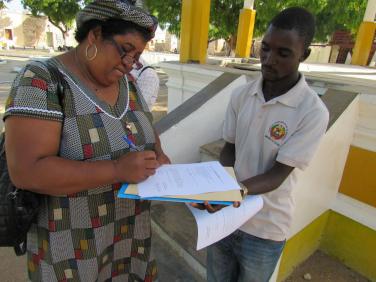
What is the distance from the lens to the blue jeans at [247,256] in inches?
57.3

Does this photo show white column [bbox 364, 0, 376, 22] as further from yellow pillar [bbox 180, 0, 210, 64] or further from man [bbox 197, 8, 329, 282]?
man [bbox 197, 8, 329, 282]

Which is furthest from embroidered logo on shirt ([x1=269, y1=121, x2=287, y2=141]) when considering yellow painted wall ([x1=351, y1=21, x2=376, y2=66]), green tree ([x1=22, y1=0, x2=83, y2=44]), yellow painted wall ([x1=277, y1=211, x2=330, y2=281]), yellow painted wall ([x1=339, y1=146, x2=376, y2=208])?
green tree ([x1=22, y1=0, x2=83, y2=44])

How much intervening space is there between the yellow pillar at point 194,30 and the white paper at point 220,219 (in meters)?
3.94

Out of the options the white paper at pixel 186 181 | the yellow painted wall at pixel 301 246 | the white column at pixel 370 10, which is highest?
the white column at pixel 370 10

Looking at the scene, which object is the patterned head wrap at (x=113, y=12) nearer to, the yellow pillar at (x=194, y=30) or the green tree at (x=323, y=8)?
the yellow pillar at (x=194, y=30)

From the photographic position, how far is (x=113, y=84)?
4.18ft

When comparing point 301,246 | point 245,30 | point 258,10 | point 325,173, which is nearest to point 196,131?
point 325,173

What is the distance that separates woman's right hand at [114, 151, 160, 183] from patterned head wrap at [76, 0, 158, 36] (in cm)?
51

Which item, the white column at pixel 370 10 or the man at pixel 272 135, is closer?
the man at pixel 272 135

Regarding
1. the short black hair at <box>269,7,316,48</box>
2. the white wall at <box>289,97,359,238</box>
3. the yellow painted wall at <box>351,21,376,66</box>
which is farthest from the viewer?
the yellow painted wall at <box>351,21,376,66</box>

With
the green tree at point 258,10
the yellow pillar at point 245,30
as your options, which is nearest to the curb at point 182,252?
the yellow pillar at point 245,30

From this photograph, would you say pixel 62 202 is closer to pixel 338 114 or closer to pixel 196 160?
pixel 338 114

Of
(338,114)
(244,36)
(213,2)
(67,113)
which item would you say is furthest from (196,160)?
(213,2)

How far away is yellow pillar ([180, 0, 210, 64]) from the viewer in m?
4.74
